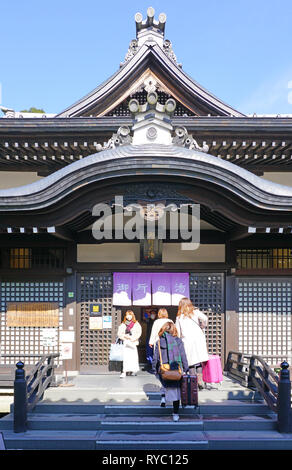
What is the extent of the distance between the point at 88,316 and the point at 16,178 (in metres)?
3.98

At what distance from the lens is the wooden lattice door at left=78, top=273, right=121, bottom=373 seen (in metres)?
8.84

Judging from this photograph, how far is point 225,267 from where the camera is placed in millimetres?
8805

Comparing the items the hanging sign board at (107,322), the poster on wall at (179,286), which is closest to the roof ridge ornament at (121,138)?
the poster on wall at (179,286)

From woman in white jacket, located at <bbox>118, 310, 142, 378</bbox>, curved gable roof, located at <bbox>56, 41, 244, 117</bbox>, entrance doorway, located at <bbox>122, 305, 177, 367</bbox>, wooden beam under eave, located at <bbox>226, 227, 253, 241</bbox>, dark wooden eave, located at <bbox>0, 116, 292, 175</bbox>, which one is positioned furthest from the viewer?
curved gable roof, located at <bbox>56, 41, 244, 117</bbox>

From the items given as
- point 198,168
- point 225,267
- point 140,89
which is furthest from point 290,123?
point 140,89

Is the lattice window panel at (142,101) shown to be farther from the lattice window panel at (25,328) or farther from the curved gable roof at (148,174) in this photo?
the lattice window panel at (25,328)

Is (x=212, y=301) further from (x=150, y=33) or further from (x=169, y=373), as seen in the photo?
(x=150, y=33)

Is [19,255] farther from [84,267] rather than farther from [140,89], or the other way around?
[140,89]

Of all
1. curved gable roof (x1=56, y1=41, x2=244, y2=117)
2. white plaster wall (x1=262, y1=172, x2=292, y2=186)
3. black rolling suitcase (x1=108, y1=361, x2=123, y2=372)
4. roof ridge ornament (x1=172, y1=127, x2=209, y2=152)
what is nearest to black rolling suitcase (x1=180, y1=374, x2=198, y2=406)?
black rolling suitcase (x1=108, y1=361, x2=123, y2=372)

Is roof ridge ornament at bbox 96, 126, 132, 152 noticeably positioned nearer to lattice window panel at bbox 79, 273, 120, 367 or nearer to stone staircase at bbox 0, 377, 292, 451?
lattice window panel at bbox 79, 273, 120, 367

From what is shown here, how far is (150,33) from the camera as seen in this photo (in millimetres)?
11992

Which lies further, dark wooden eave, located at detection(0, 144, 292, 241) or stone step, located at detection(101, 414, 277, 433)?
dark wooden eave, located at detection(0, 144, 292, 241)

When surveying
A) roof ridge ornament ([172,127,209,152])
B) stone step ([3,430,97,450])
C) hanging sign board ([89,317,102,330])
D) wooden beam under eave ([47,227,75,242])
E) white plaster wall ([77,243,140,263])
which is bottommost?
stone step ([3,430,97,450])

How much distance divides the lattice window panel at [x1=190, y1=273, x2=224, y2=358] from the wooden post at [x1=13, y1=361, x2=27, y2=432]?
447 centimetres
